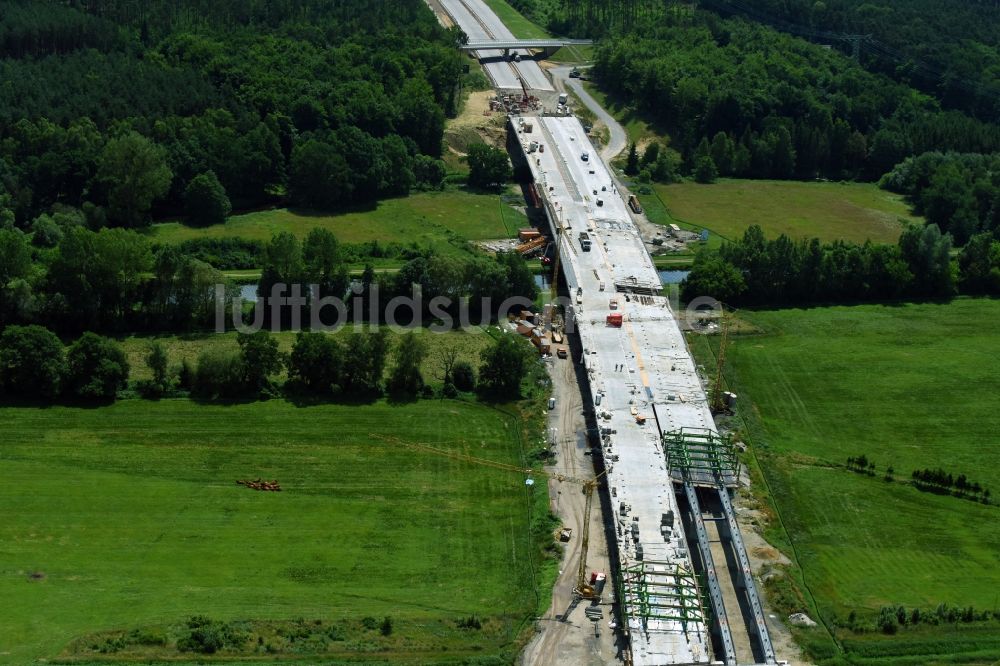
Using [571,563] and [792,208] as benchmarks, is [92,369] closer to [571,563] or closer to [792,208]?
[571,563]

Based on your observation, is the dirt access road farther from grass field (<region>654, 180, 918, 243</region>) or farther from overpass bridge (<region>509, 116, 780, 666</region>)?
grass field (<region>654, 180, 918, 243</region>)

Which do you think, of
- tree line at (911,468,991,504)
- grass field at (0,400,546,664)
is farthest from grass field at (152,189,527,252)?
tree line at (911,468,991,504)

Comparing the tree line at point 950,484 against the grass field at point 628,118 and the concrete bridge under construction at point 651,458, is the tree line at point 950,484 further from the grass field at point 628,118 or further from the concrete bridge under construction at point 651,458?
the grass field at point 628,118

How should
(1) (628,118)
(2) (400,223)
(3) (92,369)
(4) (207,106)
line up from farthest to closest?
(1) (628,118) → (4) (207,106) → (2) (400,223) → (3) (92,369)

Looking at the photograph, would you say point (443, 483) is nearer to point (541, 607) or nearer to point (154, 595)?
point (541, 607)

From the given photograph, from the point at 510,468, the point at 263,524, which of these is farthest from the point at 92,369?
the point at 510,468

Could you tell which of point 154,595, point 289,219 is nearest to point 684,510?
point 154,595
